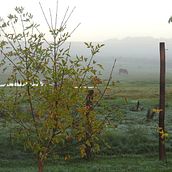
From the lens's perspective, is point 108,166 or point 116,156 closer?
point 108,166

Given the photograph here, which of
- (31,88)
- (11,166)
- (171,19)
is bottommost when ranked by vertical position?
(11,166)

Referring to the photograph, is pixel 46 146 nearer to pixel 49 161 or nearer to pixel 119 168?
pixel 119 168

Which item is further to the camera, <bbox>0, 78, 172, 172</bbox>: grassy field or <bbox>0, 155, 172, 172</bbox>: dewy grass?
<bbox>0, 78, 172, 172</bbox>: grassy field

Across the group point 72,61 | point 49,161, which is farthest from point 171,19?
point 72,61

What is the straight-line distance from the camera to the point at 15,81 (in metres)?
9.48

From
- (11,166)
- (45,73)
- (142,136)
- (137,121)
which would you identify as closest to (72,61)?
(45,73)

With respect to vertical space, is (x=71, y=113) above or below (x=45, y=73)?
below

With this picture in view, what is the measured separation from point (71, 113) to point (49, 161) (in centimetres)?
834

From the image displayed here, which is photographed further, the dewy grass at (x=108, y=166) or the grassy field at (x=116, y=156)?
the grassy field at (x=116, y=156)

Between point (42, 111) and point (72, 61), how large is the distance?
1.32 metres

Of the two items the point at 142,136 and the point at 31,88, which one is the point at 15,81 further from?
the point at 142,136

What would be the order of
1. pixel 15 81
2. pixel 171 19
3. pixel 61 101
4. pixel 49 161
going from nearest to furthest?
1. pixel 61 101
2. pixel 15 81
3. pixel 49 161
4. pixel 171 19

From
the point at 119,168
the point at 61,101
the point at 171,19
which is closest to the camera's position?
the point at 61,101

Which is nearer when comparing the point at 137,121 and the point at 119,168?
the point at 119,168
